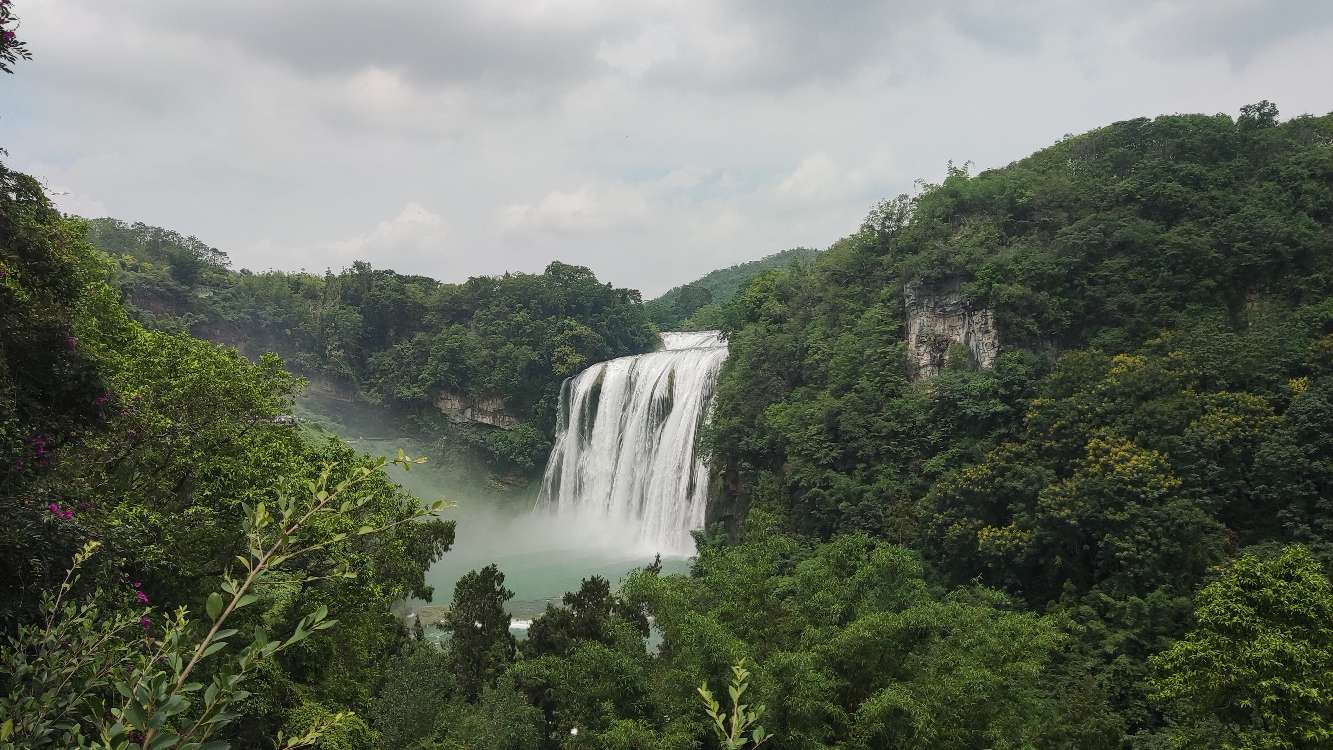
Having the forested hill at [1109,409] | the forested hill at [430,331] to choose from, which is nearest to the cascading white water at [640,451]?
the forested hill at [1109,409]

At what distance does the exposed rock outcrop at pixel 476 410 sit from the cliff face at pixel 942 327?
76.0 ft

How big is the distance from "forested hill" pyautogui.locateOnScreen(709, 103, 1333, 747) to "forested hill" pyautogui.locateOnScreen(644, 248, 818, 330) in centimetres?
1802

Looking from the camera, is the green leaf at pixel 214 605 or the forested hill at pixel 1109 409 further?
the forested hill at pixel 1109 409

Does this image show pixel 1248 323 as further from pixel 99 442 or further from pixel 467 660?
pixel 99 442

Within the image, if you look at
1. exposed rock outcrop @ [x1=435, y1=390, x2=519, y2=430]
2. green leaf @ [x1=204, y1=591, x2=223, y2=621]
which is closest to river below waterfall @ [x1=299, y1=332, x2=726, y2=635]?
exposed rock outcrop @ [x1=435, y1=390, x2=519, y2=430]

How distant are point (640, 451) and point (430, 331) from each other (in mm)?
19042

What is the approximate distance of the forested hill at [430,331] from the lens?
41.8 meters

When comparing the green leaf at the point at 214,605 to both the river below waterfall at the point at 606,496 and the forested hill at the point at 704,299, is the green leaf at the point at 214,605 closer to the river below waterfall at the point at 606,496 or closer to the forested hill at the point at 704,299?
the river below waterfall at the point at 606,496

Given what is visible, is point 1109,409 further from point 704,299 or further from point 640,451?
point 704,299

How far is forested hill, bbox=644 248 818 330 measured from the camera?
55.9 metres

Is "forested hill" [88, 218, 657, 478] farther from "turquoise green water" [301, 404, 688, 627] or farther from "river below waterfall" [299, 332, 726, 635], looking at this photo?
"river below waterfall" [299, 332, 726, 635]

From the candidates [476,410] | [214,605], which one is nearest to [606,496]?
[476,410]

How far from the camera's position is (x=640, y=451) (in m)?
32.6

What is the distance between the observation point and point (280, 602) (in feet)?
26.6
